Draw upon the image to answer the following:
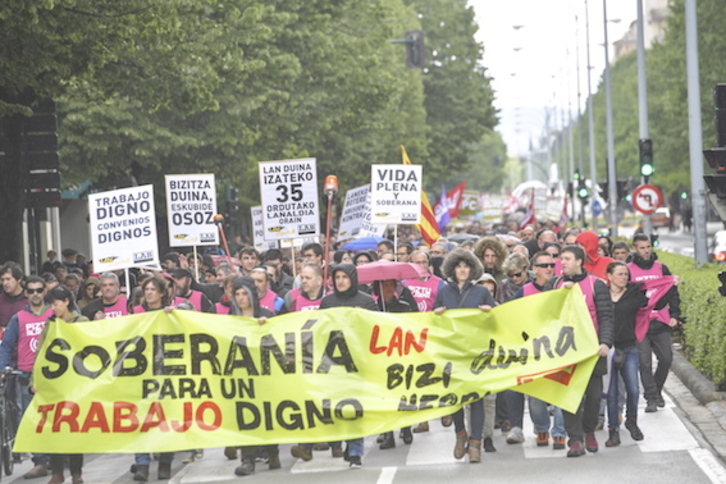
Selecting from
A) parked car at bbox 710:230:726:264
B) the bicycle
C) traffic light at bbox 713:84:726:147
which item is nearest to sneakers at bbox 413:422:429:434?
the bicycle

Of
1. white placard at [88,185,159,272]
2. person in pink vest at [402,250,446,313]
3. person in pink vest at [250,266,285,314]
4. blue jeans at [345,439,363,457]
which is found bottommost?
blue jeans at [345,439,363,457]

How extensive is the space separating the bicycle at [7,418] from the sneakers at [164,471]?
1426 mm

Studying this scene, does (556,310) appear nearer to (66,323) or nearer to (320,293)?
(320,293)

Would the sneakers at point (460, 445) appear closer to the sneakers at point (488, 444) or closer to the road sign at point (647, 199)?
the sneakers at point (488, 444)

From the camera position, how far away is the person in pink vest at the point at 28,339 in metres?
12.9

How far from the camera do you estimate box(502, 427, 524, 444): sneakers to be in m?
12.8

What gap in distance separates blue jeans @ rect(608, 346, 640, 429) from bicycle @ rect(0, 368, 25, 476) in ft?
15.8

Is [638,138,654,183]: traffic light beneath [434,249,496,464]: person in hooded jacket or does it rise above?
above

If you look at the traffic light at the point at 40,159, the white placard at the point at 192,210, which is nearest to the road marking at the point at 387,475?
the white placard at the point at 192,210

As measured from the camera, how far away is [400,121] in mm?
59438

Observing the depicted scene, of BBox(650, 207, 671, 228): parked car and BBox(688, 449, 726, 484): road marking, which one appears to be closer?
BBox(688, 449, 726, 484): road marking

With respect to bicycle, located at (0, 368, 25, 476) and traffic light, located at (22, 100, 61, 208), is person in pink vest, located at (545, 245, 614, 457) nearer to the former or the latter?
bicycle, located at (0, 368, 25, 476)


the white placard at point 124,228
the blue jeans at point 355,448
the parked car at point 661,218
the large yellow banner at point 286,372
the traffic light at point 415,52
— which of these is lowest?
the parked car at point 661,218

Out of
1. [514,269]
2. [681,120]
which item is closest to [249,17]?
[514,269]
